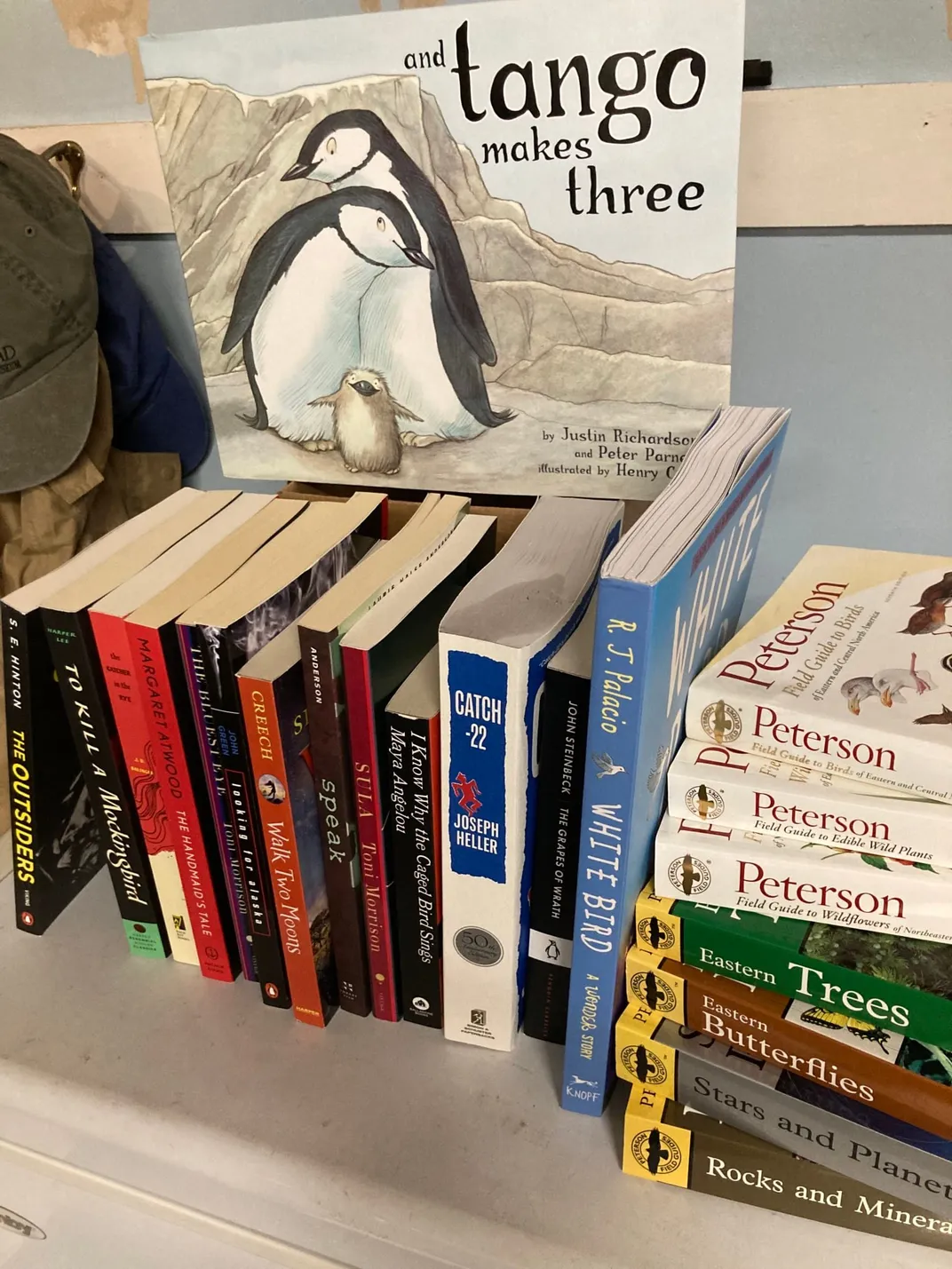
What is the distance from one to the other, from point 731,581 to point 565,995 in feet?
0.99

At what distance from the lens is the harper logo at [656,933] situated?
0.57 metres

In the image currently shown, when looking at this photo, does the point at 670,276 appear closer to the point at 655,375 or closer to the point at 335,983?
the point at 655,375

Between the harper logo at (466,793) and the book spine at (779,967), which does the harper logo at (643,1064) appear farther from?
the harper logo at (466,793)

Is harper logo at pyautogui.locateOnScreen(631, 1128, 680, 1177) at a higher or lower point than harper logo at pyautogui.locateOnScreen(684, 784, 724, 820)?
lower

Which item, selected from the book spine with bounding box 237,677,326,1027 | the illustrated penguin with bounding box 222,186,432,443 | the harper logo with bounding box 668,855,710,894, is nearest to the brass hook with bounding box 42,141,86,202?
the illustrated penguin with bounding box 222,186,432,443

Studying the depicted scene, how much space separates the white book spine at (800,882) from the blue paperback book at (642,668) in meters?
0.03

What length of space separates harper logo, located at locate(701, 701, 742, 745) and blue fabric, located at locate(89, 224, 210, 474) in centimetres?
60

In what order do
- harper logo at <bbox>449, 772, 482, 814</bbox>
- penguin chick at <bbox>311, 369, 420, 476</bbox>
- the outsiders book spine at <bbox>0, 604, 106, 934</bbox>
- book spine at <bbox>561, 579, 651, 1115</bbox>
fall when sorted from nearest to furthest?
book spine at <bbox>561, 579, 651, 1115</bbox> < harper logo at <bbox>449, 772, 482, 814</bbox> < the outsiders book spine at <bbox>0, 604, 106, 934</bbox> < penguin chick at <bbox>311, 369, 420, 476</bbox>

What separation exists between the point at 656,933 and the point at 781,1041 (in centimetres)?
9

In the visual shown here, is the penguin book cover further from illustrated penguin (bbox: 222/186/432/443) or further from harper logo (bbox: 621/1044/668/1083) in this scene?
harper logo (bbox: 621/1044/668/1083)

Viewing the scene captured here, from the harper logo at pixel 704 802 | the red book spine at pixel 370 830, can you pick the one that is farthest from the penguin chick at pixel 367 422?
the harper logo at pixel 704 802

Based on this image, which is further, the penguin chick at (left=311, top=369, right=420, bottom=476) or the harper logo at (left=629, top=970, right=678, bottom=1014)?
the penguin chick at (left=311, top=369, right=420, bottom=476)

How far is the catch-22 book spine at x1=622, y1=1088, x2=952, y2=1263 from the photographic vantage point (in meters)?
0.54

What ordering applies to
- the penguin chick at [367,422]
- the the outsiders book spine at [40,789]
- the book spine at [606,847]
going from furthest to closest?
the penguin chick at [367,422] → the the outsiders book spine at [40,789] → the book spine at [606,847]
